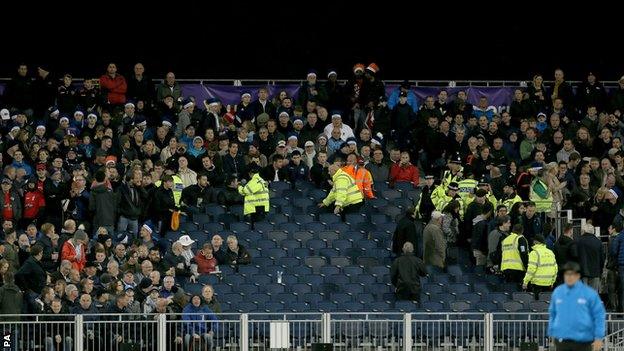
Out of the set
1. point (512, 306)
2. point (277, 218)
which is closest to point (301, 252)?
point (277, 218)

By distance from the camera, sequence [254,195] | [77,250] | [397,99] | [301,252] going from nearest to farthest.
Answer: [77,250] < [301,252] < [254,195] < [397,99]

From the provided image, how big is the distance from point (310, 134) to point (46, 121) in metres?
5.00

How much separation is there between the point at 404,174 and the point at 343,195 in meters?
1.84

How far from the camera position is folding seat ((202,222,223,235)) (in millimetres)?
32531

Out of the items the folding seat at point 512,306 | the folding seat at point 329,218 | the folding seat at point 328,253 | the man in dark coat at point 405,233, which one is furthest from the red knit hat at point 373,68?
the folding seat at point 512,306

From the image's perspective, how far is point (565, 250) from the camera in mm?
30984

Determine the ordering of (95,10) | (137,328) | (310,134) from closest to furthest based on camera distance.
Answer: (137,328)
(310,134)
(95,10)

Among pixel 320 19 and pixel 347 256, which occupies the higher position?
pixel 320 19

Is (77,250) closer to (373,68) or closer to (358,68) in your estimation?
(358,68)

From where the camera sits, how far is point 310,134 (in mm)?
35469

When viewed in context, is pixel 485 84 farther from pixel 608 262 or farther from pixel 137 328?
pixel 137 328

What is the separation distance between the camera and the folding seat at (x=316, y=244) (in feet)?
107

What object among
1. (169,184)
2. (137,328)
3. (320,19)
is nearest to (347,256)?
(169,184)

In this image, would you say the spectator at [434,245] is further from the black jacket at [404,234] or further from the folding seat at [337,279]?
the folding seat at [337,279]
